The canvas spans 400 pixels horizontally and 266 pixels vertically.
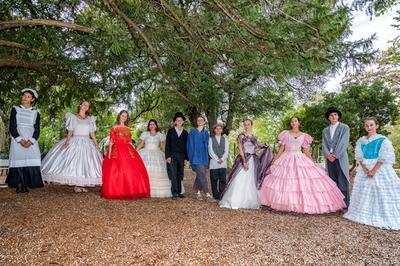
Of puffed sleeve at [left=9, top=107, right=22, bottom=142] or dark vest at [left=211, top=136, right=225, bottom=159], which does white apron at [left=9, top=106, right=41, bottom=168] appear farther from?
dark vest at [left=211, top=136, right=225, bottom=159]

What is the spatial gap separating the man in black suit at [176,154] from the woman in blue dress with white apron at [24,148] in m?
2.49

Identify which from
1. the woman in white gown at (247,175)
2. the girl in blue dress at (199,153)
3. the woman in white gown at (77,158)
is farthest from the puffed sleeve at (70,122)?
the woman in white gown at (247,175)

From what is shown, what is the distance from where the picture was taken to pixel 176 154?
692cm

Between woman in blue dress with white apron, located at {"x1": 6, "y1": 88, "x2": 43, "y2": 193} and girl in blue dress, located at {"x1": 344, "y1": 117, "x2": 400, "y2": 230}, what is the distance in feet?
18.3

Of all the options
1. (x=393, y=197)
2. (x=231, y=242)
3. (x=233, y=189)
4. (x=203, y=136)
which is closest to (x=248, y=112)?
(x=203, y=136)

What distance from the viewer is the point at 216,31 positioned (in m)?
4.73

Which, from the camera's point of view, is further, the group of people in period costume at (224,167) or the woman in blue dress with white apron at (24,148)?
the woman in blue dress with white apron at (24,148)

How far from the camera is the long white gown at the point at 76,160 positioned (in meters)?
6.26

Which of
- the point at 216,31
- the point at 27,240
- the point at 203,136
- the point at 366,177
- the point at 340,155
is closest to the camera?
the point at 27,240

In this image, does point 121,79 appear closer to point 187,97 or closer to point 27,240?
point 187,97

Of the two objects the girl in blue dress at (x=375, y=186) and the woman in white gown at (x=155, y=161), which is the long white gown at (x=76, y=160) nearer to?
the woman in white gown at (x=155, y=161)

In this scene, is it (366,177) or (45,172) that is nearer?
(366,177)

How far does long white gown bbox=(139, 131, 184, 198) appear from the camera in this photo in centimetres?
699

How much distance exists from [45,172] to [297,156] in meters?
4.74
